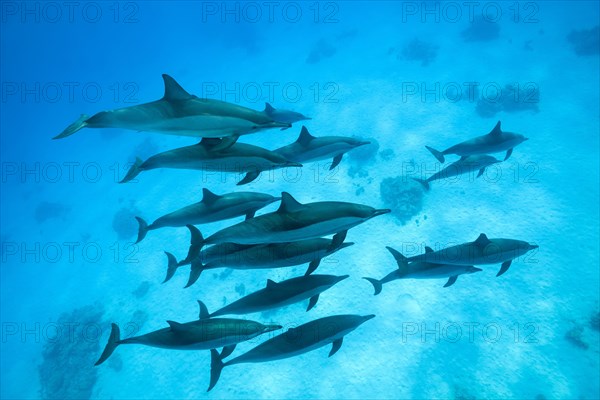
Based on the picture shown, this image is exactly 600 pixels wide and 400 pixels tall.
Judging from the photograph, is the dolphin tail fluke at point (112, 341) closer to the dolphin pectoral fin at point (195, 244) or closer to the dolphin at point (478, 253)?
the dolphin pectoral fin at point (195, 244)

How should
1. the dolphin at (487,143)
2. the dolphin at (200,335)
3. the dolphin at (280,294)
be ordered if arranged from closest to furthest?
the dolphin at (200,335) → the dolphin at (280,294) → the dolphin at (487,143)

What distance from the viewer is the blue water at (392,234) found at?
11.0 metres

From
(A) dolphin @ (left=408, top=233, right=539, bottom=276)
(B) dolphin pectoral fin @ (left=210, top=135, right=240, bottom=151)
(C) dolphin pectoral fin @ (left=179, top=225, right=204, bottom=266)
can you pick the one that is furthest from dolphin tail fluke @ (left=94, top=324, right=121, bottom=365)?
(A) dolphin @ (left=408, top=233, right=539, bottom=276)

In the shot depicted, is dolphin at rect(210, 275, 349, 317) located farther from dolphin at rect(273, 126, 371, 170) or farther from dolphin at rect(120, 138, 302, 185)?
dolphin at rect(273, 126, 371, 170)

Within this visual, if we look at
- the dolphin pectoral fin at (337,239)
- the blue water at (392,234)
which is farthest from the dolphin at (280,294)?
the blue water at (392,234)

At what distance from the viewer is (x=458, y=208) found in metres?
14.9

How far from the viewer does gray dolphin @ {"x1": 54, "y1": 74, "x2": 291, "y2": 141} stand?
99.0 inches

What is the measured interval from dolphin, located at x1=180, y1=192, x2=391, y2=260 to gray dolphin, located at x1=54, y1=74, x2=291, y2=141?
0.91 m

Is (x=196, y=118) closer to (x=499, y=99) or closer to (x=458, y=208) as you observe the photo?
(x=458, y=208)

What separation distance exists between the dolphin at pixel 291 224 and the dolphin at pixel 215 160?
0.58 meters

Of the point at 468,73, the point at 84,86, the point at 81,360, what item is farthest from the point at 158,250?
the point at 84,86

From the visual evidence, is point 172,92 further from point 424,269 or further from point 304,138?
point 424,269

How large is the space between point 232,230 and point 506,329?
12.1 meters

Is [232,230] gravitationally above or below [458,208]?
above
